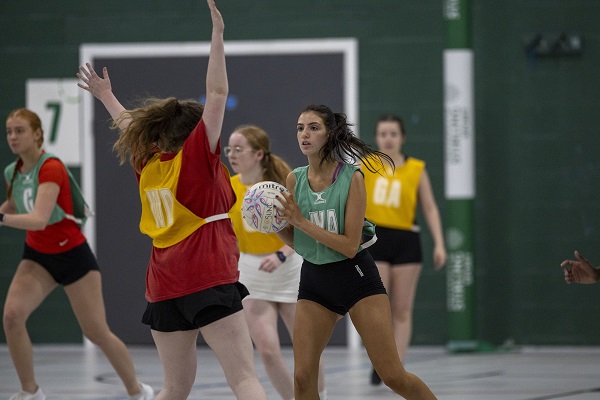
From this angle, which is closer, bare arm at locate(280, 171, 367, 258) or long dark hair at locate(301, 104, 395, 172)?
bare arm at locate(280, 171, 367, 258)

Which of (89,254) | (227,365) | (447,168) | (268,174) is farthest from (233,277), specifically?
(447,168)

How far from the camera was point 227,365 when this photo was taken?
12.9 feet

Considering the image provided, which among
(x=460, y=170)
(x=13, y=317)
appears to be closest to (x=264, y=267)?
(x=13, y=317)

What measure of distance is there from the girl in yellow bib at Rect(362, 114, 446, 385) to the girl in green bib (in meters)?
2.61

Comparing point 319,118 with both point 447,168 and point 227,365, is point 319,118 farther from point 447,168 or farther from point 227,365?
point 447,168

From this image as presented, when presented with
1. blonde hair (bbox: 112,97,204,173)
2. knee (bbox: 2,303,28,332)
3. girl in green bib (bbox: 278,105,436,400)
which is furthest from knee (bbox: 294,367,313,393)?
knee (bbox: 2,303,28,332)

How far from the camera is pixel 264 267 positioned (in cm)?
539

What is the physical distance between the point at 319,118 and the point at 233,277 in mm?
854

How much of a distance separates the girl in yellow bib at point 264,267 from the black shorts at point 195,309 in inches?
53.2

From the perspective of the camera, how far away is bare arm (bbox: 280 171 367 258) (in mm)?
4129

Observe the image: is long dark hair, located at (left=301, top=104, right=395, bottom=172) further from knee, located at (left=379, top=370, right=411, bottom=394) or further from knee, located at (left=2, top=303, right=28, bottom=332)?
knee, located at (left=2, top=303, right=28, bottom=332)

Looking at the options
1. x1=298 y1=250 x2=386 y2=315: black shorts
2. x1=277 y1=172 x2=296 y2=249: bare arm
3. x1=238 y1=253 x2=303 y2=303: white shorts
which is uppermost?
x1=277 y1=172 x2=296 y2=249: bare arm

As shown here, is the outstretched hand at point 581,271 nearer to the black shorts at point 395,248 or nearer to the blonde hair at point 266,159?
the blonde hair at point 266,159

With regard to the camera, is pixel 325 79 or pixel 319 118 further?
pixel 325 79
